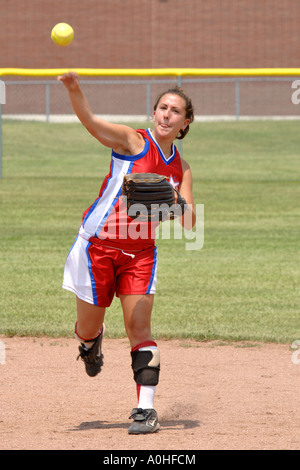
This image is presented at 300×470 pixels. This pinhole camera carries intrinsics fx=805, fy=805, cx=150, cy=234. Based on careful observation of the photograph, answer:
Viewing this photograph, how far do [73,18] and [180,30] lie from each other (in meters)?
4.12

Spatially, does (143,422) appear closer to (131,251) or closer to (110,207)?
(131,251)

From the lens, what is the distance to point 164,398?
5.04 meters

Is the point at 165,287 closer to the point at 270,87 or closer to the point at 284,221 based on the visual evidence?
the point at 284,221

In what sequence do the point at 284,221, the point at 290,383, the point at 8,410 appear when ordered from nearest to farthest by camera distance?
the point at 8,410
the point at 290,383
the point at 284,221

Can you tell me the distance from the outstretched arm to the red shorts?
563mm

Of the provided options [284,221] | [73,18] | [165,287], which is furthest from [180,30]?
[165,287]

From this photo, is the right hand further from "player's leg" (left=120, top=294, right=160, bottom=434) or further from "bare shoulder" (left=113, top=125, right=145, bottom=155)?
"player's leg" (left=120, top=294, right=160, bottom=434)

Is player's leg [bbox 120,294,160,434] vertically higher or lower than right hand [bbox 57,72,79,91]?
lower

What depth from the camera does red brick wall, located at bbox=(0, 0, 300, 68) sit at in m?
30.2

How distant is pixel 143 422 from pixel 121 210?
1.14 meters

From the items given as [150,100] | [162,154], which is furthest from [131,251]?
[150,100]

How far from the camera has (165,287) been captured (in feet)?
27.1

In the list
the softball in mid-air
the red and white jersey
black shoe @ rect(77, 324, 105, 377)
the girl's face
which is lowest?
black shoe @ rect(77, 324, 105, 377)

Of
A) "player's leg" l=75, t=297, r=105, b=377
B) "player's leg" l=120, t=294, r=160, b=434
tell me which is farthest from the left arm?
"player's leg" l=75, t=297, r=105, b=377
